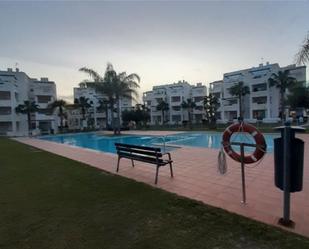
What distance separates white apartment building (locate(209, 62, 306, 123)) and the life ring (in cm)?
4064

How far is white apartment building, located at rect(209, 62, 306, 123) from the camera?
4441 centimetres

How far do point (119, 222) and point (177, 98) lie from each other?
62600mm

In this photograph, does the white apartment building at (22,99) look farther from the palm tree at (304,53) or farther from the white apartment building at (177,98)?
the palm tree at (304,53)

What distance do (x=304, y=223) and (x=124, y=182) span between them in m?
3.73

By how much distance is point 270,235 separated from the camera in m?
2.96

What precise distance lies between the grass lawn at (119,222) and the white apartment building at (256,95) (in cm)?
4134

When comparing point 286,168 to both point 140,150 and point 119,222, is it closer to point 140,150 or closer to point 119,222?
point 119,222

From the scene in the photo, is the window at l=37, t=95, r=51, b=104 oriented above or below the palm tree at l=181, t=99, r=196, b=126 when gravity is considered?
above

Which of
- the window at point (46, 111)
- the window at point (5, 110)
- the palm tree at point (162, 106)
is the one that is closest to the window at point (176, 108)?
the palm tree at point (162, 106)

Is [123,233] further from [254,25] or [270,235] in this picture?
[254,25]

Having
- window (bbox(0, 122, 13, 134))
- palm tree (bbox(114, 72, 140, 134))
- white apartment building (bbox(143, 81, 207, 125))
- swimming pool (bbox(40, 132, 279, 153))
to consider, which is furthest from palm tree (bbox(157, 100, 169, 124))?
swimming pool (bbox(40, 132, 279, 153))

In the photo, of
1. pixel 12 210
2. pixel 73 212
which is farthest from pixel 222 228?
pixel 12 210

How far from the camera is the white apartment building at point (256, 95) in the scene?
44406 millimetres

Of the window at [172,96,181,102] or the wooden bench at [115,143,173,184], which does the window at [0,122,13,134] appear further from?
the window at [172,96,181,102]
